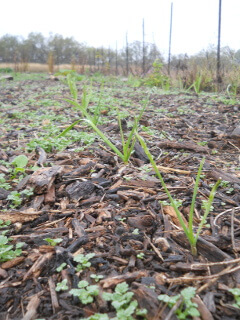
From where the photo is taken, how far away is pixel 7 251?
111cm

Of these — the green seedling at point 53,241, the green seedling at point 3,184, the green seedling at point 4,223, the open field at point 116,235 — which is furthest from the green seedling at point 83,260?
the green seedling at point 3,184

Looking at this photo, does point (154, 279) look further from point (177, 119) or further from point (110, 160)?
point (177, 119)

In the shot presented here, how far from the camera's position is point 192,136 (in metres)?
2.72

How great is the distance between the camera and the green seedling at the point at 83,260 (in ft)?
3.33

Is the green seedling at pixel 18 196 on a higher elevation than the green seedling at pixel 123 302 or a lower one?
higher

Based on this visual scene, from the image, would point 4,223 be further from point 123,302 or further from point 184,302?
point 184,302

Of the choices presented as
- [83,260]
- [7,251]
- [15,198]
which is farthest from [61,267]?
[15,198]

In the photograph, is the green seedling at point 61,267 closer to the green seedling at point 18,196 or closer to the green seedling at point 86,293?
the green seedling at point 86,293

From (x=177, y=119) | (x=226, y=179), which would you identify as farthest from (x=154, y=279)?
(x=177, y=119)

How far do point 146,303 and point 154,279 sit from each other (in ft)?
0.36

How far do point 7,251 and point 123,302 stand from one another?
1.80 ft

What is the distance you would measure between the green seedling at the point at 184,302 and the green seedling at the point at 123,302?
8cm

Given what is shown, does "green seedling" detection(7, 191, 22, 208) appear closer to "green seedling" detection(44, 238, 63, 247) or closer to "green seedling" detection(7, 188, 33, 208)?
"green seedling" detection(7, 188, 33, 208)

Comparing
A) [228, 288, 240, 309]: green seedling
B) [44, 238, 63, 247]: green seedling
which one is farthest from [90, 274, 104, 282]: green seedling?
[228, 288, 240, 309]: green seedling
